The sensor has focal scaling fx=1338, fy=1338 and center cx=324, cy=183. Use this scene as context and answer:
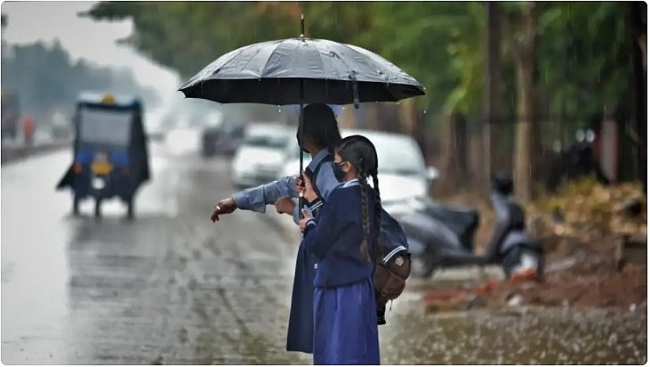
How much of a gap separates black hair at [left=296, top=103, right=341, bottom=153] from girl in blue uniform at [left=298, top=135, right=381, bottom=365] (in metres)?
0.15

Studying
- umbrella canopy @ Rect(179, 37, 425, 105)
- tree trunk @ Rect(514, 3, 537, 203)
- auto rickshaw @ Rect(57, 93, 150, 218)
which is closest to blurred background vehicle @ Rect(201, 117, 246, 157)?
auto rickshaw @ Rect(57, 93, 150, 218)

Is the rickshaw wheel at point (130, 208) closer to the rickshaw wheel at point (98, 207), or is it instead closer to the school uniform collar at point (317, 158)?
the rickshaw wheel at point (98, 207)

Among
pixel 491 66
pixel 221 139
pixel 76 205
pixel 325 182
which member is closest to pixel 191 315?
pixel 325 182

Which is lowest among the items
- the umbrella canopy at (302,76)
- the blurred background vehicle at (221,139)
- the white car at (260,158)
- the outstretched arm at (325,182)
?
the blurred background vehicle at (221,139)

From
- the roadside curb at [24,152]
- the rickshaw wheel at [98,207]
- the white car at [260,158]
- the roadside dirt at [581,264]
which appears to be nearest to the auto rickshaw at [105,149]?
the rickshaw wheel at [98,207]

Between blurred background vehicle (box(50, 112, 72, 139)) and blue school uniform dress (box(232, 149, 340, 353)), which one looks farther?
blurred background vehicle (box(50, 112, 72, 139))

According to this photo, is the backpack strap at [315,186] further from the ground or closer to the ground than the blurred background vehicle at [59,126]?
further from the ground

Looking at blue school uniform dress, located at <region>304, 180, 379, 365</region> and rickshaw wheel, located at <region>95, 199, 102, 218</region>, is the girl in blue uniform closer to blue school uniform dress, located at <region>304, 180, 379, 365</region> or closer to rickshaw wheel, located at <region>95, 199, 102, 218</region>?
blue school uniform dress, located at <region>304, 180, 379, 365</region>

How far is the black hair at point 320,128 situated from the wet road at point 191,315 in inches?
133

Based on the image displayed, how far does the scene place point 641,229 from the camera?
15391 millimetres

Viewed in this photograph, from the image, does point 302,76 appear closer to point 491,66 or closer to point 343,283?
point 343,283

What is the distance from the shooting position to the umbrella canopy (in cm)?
614

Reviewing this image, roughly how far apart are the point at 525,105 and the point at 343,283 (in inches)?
558

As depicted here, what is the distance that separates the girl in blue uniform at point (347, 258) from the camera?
5891mm
